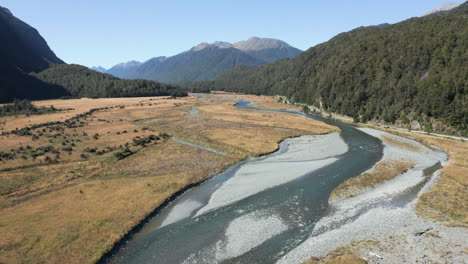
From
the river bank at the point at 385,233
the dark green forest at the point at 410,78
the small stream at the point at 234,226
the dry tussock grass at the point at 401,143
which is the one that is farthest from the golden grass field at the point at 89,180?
the dark green forest at the point at 410,78

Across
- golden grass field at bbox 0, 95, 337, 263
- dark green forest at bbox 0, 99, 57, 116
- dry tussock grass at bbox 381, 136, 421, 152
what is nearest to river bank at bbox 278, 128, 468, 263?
golden grass field at bbox 0, 95, 337, 263

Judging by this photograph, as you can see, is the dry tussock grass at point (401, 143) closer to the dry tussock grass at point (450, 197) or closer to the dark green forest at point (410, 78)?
the dry tussock grass at point (450, 197)

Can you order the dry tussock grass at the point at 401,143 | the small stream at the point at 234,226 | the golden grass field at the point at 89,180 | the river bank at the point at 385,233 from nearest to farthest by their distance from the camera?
1. the river bank at the point at 385,233
2. the small stream at the point at 234,226
3. the golden grass field at the point at 89,180
4. the dry tussock grass at the point at 401,143

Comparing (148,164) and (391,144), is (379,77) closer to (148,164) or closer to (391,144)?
(391,144)

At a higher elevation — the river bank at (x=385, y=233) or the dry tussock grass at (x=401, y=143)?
the dry tussock grass at (x=401, y=143)

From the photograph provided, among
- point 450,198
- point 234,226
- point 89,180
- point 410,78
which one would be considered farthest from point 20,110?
point 410,78

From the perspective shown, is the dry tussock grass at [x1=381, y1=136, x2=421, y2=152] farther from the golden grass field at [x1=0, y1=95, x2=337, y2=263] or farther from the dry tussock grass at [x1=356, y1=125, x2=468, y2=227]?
the golden grass field at [x1=0, y1=95, x2=337, y2=263]

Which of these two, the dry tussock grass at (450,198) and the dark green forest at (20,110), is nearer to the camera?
the dry tussock grass at (450,198)
